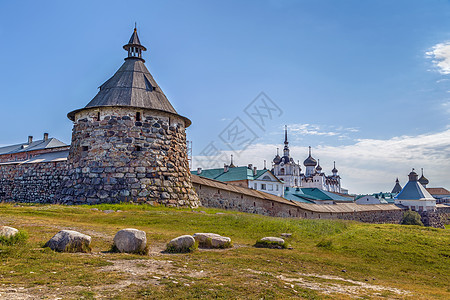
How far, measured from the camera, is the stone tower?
57.2 feet

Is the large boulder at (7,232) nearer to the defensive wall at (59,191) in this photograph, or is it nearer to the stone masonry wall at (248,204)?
the defensive wall at (59,191)

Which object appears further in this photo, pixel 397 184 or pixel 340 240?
pixel 397 184

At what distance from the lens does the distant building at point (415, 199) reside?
6320 cm

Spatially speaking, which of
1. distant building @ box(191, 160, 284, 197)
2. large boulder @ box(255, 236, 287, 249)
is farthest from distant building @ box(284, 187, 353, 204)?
large boulder @ box(255, 236, 287, 249)

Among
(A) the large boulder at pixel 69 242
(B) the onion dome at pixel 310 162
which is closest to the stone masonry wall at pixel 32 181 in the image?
(A) the large boulder at pixel 69 242

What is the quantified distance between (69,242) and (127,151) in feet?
35.8

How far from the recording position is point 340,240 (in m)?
11.9

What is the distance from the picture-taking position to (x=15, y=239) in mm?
7020

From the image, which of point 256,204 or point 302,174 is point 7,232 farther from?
point 302,174

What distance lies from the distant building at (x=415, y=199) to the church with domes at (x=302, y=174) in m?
29.3

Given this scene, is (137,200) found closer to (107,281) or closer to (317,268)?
(317,268)

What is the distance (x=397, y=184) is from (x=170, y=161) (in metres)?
105

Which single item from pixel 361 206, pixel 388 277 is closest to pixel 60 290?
pixel 388 277

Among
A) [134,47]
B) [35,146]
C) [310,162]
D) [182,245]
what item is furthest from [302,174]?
[182,245]
